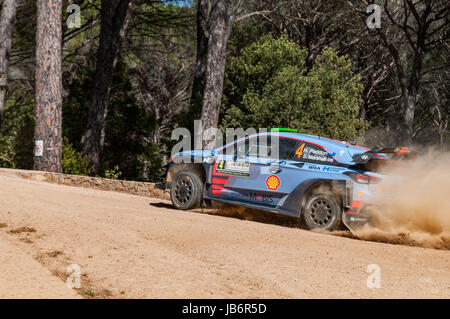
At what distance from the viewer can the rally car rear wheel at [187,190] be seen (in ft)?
36.4

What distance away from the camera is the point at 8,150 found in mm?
21984

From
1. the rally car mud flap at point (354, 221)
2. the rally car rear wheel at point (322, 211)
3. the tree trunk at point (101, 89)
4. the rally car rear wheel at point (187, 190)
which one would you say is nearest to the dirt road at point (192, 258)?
the rally car rear wheel at point (322, 211)

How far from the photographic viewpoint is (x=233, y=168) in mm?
10672

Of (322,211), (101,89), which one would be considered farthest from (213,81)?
(322,211)

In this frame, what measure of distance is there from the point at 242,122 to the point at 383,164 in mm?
11836

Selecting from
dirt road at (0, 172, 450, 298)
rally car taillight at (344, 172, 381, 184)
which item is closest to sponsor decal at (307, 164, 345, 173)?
rally car taillight at (344, 172, 381, 184)

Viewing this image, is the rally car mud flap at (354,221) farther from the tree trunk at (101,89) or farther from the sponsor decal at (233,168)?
the tree trunk at (101,89)

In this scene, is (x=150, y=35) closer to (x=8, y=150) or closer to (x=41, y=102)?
(x=8, y=150)

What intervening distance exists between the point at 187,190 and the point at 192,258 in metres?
4.21

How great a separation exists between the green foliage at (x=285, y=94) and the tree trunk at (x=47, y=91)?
639 cm

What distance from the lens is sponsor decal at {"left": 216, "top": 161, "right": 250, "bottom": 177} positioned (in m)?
10.5

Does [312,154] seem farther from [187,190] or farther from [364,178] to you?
[187,190]

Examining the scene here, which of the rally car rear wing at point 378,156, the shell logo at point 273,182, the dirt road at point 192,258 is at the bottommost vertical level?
the dirt road at point 192,258

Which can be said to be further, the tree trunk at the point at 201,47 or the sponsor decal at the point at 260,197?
the tree trunk at the point at 201,47
